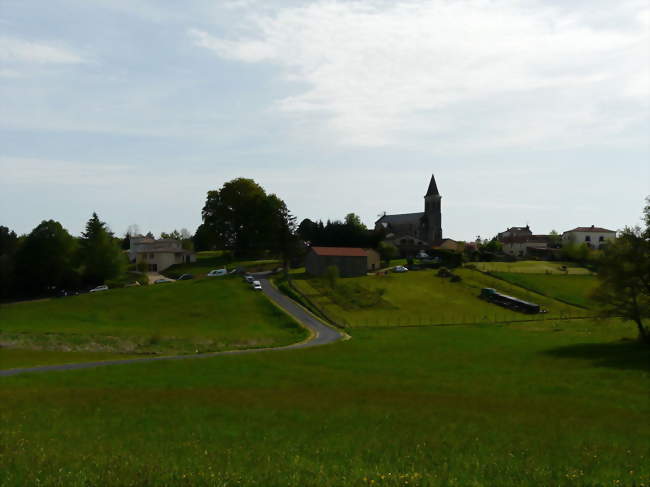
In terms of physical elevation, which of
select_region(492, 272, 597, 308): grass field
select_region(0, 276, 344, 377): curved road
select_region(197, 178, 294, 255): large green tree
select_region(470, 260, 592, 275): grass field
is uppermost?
select_region(197, 178, 294, 255): large green tree

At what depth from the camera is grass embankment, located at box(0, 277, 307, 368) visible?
218 feet

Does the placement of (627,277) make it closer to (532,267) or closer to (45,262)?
(532,267)

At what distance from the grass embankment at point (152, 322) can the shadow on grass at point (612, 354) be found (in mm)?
31016

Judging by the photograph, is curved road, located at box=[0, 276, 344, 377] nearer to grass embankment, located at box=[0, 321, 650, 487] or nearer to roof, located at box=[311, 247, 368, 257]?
grass embankment, located at box=[0, 321, 650, 487]

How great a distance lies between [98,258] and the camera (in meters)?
117

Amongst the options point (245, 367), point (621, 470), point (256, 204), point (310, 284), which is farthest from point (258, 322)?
point (621, 470)

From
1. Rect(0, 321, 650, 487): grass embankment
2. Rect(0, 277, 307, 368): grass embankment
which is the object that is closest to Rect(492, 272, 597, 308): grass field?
Rect(0, 277, 307, 368): grass embankment

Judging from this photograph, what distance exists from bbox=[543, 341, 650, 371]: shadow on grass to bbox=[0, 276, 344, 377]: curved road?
84.7ft

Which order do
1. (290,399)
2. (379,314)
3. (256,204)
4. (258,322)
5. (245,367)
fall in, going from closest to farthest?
1. (290,399)
2. (245,367)
3. (258,322)
4. (379,314)
5. (256,204)

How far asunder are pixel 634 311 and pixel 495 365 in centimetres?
2274

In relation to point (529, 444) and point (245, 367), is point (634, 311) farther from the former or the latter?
point (529, 444)

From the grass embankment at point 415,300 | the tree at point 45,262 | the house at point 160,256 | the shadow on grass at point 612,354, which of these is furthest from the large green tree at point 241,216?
the shadow on grass at point 612,354

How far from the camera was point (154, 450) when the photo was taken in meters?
18.8

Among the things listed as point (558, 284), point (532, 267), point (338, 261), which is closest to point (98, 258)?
point (338, 261)
